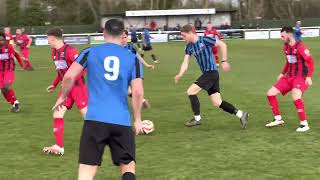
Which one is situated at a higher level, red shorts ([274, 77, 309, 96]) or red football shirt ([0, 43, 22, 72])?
red football shirt ([0, 43, 22, 72])

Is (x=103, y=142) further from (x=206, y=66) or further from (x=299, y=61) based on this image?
(x=299, y=61)

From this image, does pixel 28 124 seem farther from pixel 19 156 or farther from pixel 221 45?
pixel 221 45

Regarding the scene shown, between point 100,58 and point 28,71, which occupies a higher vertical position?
Answer: point 100,58

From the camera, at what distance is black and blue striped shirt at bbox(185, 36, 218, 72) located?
10.3m

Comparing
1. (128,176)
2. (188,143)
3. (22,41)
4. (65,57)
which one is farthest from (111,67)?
→ (22,41)

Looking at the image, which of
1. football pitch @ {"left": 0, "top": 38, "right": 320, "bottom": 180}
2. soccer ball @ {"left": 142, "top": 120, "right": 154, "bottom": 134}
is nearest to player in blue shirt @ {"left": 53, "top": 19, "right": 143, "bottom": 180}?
football pitch @ {"left": 0, "top": 38, "right": 320, "bottom": 180}

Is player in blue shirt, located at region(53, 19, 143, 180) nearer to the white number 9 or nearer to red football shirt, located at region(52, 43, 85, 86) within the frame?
the white number 9

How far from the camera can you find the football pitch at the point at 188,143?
23.7 ft

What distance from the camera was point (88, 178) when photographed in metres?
5.00

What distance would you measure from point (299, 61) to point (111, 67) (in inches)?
229

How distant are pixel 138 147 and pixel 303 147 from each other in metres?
2.79

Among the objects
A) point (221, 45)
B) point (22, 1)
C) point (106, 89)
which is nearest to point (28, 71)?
point (221, 45)

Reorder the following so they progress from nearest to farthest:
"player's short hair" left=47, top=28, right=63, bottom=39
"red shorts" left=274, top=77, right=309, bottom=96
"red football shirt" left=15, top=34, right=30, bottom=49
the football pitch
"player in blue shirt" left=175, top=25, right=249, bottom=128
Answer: the football pitch → "player's short hair" left=47, top=28, right=63, bottom=39 → "red shorts" left=274, top=77, right=309, bottom=96 → "player in blue shirt" left=175, top=25, right=249, bottom=128 → "red football shirt" left=15, top=34, right=30, bottom=49

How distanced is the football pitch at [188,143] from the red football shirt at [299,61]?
115cm
